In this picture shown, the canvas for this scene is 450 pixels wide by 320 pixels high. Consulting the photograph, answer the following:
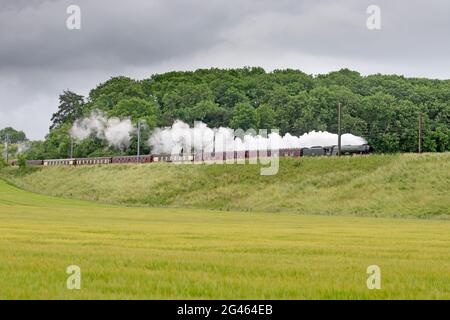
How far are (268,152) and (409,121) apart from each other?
37480mm

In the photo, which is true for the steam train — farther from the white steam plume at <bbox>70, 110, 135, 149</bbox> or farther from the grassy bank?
the white steam plume at <bbox>70, 110, 135, 149</bbox>

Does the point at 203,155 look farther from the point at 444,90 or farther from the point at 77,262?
the point at 77,262

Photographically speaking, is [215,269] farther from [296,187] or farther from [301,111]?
[301,111]

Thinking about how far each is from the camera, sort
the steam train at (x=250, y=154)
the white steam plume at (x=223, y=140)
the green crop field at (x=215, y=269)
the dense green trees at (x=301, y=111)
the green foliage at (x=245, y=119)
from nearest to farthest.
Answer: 1. the green crop field at (x=215, y=269)
2. the steam train at (x=250, y=154)
3. the white steam plume at (x=223, y=140)
4. the dense green trees at (x=301, y=111)
5. the green foliage at (x=245, y=119)

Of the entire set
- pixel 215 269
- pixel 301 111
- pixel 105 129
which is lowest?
pixel 215 269

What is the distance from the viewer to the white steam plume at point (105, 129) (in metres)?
156

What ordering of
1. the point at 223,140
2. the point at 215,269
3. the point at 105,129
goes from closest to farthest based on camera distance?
1. the point at 215,269
2. the point at 223,140
3. the point at 105,129

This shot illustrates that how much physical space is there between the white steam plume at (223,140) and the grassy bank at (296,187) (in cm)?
1597

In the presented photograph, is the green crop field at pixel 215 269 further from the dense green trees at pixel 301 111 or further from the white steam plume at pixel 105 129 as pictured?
the white steam plume at pixel 105 129

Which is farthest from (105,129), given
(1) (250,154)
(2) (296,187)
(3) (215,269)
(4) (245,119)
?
(3) (215,269)

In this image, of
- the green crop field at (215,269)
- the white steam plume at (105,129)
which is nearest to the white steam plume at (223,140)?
the white steam plume at (105,129)

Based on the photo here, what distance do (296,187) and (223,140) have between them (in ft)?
149

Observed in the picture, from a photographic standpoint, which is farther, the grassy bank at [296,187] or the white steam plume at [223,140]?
the white steam plume at [223,140]

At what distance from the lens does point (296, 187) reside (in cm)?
9038
